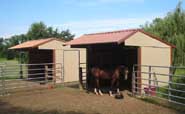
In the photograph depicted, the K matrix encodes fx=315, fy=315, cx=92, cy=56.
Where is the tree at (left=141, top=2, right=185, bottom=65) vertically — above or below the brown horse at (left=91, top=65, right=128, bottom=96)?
above

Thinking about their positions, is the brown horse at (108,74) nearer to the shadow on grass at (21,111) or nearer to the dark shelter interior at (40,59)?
the shadow on grass at (21,111)

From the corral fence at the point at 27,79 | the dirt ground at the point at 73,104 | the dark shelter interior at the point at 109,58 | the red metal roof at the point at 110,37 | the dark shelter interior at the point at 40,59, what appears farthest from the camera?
the dark shelter interior at the point at 40,59

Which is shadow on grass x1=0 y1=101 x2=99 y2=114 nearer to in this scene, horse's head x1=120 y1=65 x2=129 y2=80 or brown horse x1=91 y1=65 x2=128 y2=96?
brown horse x1=91 y1=65 x2=128 y2=96

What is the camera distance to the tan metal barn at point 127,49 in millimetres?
12289

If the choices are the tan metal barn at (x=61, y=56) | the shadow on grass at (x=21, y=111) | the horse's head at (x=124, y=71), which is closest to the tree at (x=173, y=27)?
the tan metal barn at (x=61, y=56)

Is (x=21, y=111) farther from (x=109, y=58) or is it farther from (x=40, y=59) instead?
(x=40, y=59)

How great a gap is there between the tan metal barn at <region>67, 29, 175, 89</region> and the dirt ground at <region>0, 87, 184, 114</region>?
71.7 inches

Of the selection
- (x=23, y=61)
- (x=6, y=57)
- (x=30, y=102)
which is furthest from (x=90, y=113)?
(x=6, y=57)

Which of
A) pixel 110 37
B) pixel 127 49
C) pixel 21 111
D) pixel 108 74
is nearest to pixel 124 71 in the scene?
pixel 108 74

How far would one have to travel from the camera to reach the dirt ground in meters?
9.31

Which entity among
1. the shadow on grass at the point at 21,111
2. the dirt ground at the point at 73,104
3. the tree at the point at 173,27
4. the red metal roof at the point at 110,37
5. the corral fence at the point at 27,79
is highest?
the tree at the point at 173,27

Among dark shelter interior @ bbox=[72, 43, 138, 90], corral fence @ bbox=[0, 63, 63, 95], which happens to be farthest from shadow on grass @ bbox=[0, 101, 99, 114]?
dark shelter interior @ bbox=[72, 43, 138, 90]

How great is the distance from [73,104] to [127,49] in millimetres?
4713

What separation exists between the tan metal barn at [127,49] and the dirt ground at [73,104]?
5.98 feet
